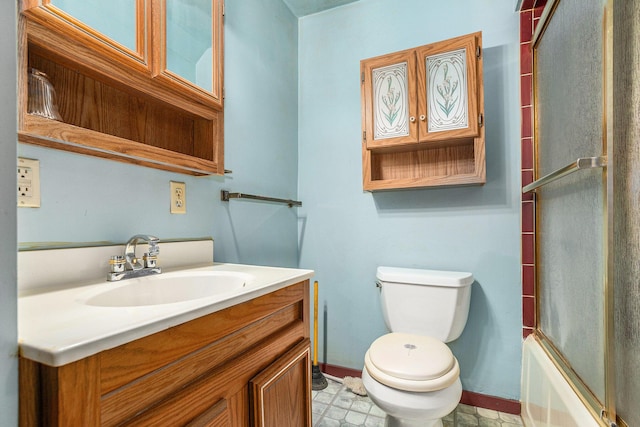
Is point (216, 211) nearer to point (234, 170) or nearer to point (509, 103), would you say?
point (234, 170)

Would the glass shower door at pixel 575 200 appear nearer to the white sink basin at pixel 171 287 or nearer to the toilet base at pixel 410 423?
the toilet base at pixel 410 423

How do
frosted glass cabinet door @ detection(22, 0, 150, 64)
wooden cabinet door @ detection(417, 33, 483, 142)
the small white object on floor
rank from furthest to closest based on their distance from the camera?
the small white object on floor, wooden cabinet door @ detection(417, 33, 483, 142), frosted glass cabinet door @ detection(22, 0, 150, 64)

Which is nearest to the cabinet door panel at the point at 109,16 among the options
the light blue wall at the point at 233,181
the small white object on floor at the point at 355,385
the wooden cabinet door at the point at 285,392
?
the light blue wall at the point at 233,181

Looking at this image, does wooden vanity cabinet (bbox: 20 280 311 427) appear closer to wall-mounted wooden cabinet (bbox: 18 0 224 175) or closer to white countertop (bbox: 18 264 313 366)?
white countertop (bbox: 18 264 313 366)

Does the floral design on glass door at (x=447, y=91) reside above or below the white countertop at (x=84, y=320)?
above

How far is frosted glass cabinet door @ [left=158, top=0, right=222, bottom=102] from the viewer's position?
980mm

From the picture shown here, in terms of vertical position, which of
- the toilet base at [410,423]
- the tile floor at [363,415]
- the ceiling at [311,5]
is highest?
the ceiling at [311,5]

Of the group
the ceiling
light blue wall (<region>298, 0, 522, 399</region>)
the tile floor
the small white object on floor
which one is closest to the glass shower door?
light blue wall (<region>298, 0, 522, 399</region>)

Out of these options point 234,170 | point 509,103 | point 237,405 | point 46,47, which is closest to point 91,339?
point 237,405

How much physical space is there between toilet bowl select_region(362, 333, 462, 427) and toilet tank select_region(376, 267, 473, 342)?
242mm

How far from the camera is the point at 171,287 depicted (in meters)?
0.96

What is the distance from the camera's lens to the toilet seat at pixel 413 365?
105 centimetres

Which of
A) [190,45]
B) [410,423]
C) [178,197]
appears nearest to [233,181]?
[178,197]

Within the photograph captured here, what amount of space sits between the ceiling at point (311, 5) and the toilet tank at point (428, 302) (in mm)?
1658
